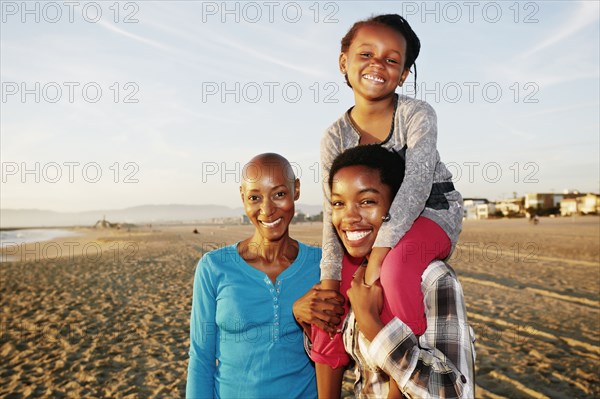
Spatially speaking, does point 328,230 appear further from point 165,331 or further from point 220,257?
point 165,331

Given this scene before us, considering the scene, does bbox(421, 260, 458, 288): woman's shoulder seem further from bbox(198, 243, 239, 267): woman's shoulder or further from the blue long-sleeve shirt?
bbox(198, 243, 239, 267): woman's shoulder

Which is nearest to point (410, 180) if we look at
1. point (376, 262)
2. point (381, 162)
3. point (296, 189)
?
point (381, 162)

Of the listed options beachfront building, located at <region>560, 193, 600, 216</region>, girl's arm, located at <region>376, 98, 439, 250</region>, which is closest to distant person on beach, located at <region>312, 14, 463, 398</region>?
girl's arm, located at <region>376, 98, 439, 250</region>

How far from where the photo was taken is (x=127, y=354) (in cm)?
750

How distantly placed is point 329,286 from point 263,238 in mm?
561

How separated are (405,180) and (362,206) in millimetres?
232

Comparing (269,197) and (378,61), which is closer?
(378,61)

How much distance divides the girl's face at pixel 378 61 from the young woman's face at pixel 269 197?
0.67 m

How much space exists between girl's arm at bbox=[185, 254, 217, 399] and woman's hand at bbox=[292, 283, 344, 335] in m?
0.57

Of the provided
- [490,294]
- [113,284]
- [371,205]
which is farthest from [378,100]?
[113,284]

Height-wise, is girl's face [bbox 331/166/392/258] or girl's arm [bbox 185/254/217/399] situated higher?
girl's face [bbox 331/166/392/258]

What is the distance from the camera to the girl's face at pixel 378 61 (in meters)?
2.28

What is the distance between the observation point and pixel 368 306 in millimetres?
1820

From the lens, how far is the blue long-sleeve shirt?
2.33m
